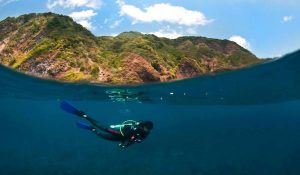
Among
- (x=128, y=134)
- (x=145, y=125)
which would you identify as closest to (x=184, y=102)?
(x=145, y=125)

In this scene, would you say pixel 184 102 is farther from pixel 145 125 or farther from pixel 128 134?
pixel 128 134

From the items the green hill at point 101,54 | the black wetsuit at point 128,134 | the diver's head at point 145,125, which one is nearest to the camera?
the black wetsuit at point 128,134

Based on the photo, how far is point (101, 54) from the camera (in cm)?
3188

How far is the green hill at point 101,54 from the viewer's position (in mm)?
26375

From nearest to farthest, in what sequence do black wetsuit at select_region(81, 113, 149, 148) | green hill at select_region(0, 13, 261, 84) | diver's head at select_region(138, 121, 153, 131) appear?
black wetsuit at select_region(81, 113, 149, 148), diver's head at select_region(138, 121, 153, 131), green hill at select_region(0, 13, 261, 84)

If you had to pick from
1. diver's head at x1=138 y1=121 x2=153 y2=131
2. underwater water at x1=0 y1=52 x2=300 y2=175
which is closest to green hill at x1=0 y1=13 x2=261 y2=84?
underwater water at x1=0 y1=52 x2=300 y2=175

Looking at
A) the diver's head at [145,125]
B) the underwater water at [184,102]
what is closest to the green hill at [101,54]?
the underwater water at [184,102]

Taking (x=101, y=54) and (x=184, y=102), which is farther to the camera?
(x=184, y=102)

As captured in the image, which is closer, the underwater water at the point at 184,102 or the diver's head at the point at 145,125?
the diver's head at the point at 145,125

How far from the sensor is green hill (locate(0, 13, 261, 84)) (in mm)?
26375

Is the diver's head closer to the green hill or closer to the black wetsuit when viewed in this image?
the black wetsuit

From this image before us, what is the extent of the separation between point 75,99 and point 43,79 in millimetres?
10328

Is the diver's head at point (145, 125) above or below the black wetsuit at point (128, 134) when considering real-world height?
above

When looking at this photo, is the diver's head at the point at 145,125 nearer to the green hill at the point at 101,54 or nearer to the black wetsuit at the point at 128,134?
the black wetsuit at the point at 128,134
